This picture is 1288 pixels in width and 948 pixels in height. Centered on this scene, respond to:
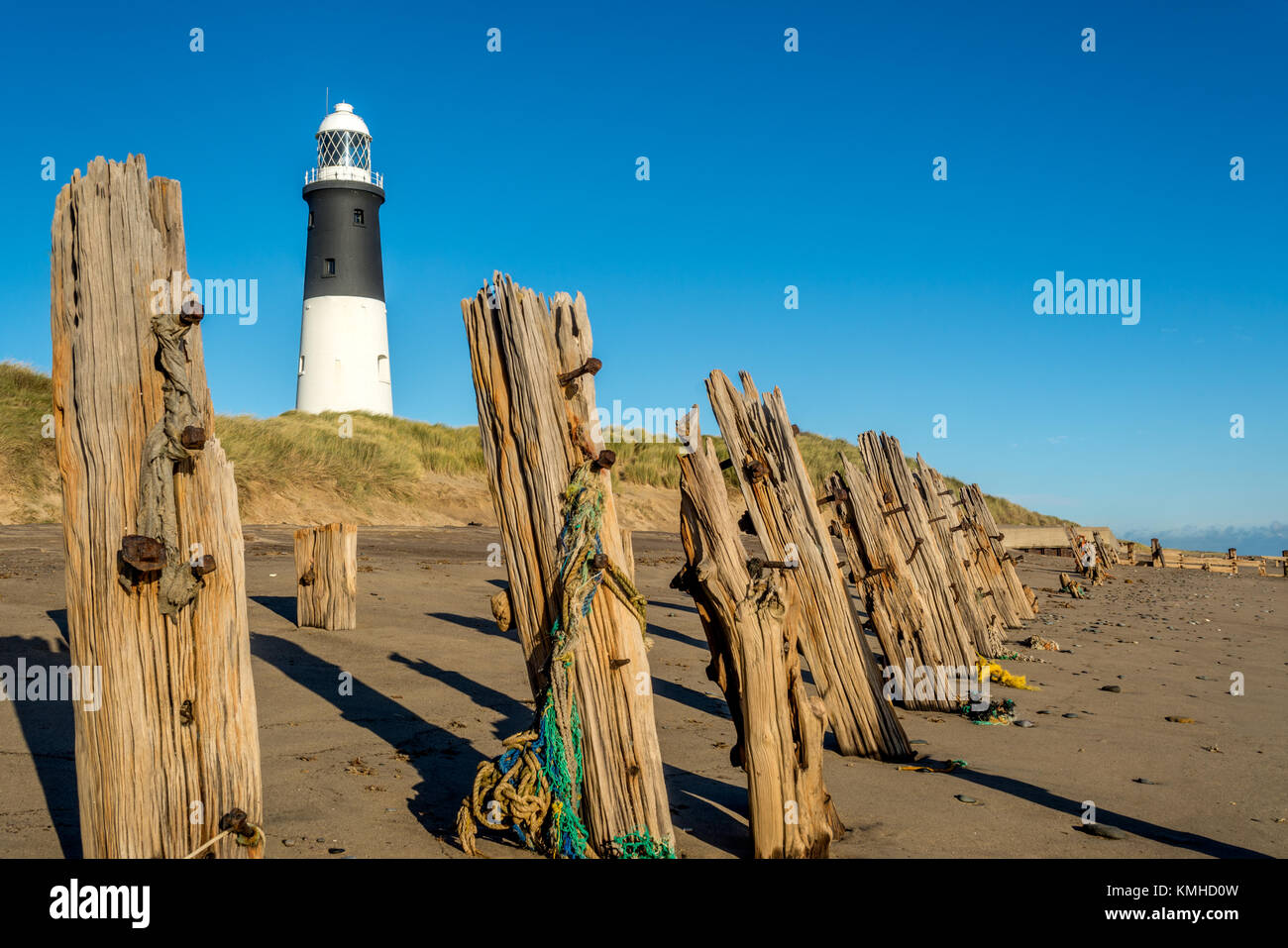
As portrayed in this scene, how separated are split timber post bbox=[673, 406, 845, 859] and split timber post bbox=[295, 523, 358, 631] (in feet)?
16.4

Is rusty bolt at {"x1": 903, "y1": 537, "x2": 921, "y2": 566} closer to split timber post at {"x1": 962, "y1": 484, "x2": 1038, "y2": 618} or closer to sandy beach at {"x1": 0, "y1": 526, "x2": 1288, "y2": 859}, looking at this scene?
sandy beach at {"x1": 0, "y1": 526, "x2": 1288, "y2": 859}

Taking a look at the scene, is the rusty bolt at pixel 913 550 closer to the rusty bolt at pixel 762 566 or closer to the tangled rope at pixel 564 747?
the rusty bolt at pixel 762 566

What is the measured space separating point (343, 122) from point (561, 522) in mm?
38042

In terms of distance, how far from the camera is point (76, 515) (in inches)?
125

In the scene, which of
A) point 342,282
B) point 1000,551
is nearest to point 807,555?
point 1000,551

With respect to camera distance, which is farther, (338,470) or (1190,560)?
(1190,560)

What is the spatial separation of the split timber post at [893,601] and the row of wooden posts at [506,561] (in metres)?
1.65

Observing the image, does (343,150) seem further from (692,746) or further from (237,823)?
(237,823)

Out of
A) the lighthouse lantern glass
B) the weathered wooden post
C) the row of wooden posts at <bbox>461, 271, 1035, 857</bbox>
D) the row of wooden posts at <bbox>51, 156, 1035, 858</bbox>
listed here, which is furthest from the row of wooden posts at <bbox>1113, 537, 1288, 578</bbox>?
the lighthouse lantern glass

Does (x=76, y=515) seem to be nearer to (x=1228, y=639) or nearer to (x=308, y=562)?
(x=308, y=562)

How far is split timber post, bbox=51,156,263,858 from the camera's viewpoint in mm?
3098

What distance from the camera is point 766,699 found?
395 centimetres

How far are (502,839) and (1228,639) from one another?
36.2ft

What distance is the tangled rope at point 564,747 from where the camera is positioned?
12.6ft
